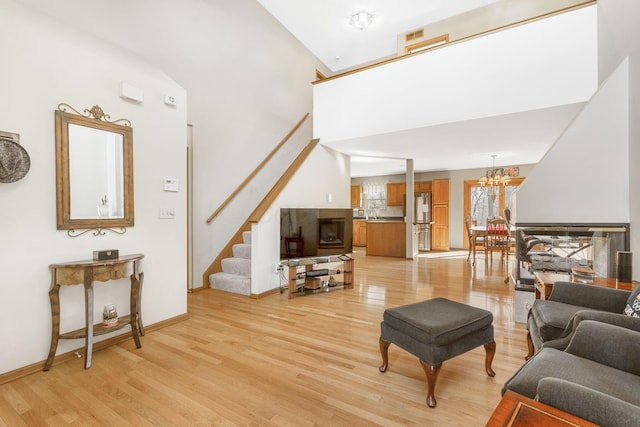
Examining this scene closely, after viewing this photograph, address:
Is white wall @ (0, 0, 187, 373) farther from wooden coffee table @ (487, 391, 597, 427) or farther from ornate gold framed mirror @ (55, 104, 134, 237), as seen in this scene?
wooden coffee table @ (487, 391, 597, 427)

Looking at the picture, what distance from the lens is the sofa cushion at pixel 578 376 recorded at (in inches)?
43.4

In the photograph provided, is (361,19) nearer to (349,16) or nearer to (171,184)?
(349,16)

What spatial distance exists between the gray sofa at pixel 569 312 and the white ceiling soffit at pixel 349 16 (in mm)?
5656

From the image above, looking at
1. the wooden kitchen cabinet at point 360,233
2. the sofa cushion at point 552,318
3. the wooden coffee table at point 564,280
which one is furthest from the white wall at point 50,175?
the wooden kitchen cabinet at point 360,233

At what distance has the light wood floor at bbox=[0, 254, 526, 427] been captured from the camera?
1.64 metres

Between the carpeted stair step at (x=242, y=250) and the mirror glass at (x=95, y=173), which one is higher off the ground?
the mirror glass at (x=95, y=173)

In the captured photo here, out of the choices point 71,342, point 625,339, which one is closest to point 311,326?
point 71,342

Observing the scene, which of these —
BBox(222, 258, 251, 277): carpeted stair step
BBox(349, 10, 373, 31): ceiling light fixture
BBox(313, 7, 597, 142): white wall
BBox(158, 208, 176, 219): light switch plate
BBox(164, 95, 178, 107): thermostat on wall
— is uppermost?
BBox(349, 10, 373, 31): ceiling light fixture

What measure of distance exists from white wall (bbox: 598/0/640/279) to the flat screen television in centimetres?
323

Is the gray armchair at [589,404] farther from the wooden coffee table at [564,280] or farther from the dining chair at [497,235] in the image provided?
the dining chair at [497,235]

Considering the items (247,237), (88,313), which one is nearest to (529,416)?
(88,313)

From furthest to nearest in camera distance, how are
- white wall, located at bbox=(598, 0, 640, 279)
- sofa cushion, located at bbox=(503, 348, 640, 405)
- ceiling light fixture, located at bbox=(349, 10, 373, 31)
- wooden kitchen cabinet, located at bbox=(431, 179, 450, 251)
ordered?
1. wooden kitchen cabinet, located at bbox=(431, 179, 450, 251)
2. ceiling light fixture, located at bbox=(349, 10, 373, 31)
3. white wall, located at bbox=(598, 0, 640, 279)
4. sofa cushion, located at bbox=(503, 348, 640, 405)

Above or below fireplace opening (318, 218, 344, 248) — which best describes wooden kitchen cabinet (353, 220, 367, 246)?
below

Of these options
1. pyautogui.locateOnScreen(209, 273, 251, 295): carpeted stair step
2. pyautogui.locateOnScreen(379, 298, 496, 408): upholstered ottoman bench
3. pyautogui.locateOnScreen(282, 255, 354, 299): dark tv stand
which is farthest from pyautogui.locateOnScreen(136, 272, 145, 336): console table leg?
pyautogui.locateOnScreen(379, 298, 496, 408): upholstered ottoman bench
